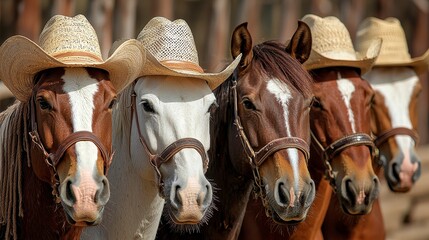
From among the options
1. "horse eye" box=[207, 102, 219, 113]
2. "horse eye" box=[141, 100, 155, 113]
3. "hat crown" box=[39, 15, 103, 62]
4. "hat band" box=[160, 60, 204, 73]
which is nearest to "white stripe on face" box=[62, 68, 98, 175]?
"hat crown" box=[39, 15, 103, 62]

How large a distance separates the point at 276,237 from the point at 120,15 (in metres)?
5.82

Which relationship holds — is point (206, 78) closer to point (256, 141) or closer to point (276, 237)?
point (256, 141)

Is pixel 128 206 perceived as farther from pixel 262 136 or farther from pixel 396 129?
pixel 396 129

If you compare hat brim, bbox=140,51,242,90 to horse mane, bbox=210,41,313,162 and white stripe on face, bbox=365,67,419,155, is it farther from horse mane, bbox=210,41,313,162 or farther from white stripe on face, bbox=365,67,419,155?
white stripe on face, bbox=365,67,419,155

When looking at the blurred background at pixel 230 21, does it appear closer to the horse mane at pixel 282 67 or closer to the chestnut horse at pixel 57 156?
the horse mane at pixel 282 67

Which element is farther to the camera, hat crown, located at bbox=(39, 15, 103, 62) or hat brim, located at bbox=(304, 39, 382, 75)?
hat brim, located at bbox=(304, 39, 382, 75)

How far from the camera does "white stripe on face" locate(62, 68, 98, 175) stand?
541cm

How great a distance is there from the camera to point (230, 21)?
19406mm

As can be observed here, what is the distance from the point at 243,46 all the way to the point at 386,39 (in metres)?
2.23

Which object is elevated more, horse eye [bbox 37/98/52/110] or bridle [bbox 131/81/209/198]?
horse eye [bbox 37/98/52/110]

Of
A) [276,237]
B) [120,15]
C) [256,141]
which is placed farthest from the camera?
[120,15]

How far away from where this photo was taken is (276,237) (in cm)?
699

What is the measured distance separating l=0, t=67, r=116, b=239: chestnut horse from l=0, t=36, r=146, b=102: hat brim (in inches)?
2.2

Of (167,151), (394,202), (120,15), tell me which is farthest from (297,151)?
(394,202)
